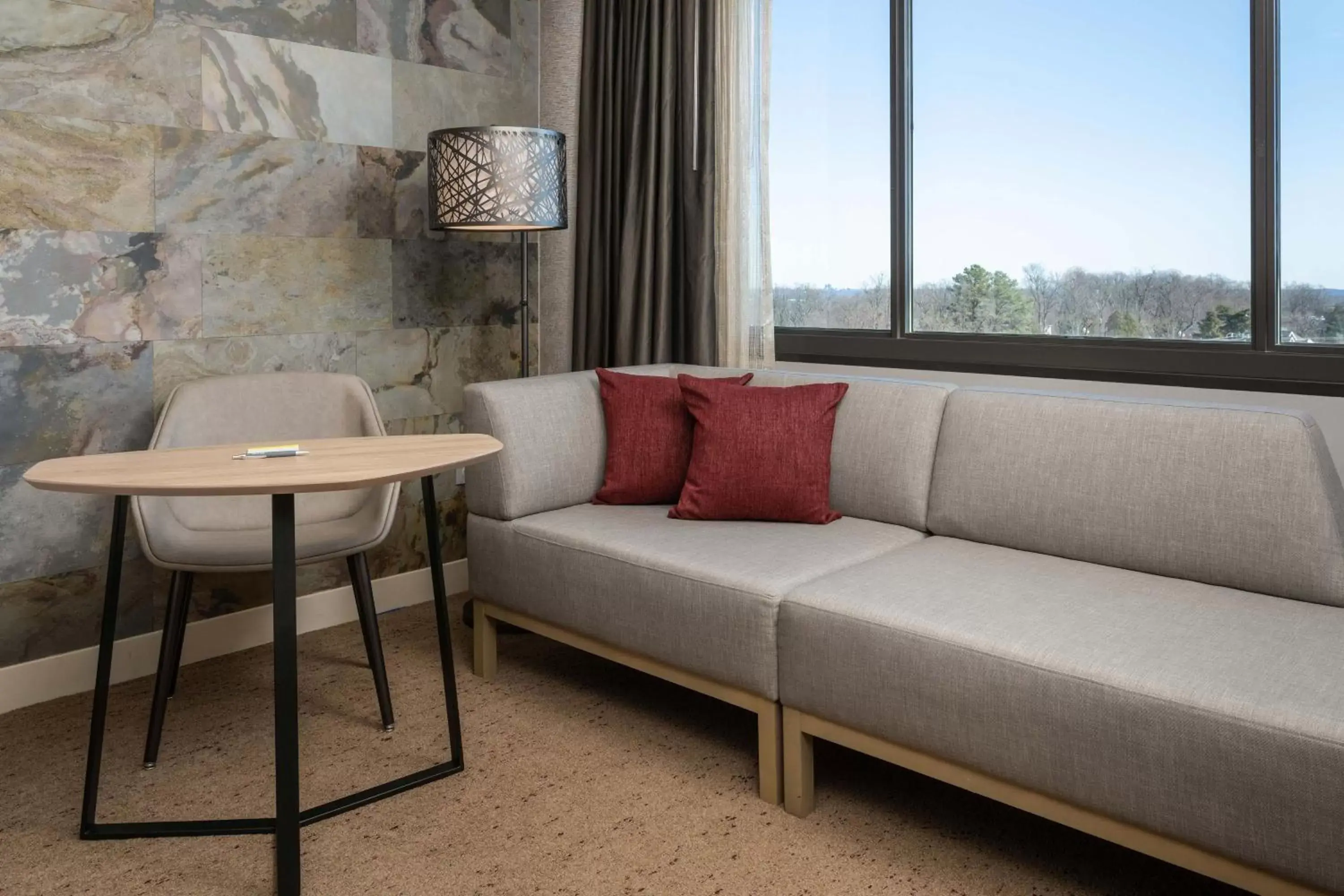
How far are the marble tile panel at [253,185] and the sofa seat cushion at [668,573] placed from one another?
1.04 meters

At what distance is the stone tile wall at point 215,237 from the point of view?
2.64m

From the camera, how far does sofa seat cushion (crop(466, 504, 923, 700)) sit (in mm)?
2152

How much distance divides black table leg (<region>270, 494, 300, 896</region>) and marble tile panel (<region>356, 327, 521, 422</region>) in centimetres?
156

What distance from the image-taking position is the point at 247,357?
3.04 meters

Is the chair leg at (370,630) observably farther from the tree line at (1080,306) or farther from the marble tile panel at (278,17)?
the tree line at (1080,306)

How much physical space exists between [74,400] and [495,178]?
1.16 meters

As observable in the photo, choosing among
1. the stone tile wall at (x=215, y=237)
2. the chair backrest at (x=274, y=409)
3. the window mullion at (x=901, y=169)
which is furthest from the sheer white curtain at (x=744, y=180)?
the chair backrest at (x=274, y=409)

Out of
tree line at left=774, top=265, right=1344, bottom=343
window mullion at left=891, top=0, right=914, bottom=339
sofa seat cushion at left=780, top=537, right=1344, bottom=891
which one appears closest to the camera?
sofa seat cushion at left=780, top=537, right=1344, bottom=891

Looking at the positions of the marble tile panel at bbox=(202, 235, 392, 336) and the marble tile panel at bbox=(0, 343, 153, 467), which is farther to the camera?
the marble tile panel at bbox=(202, 235, 392, 336)

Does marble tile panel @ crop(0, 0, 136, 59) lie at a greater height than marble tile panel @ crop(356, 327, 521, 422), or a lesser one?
greater

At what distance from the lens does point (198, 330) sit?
293cm

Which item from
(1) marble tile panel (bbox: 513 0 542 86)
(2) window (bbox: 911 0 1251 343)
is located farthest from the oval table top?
(1) marble tile panel (bbox: 513 0 542 86)

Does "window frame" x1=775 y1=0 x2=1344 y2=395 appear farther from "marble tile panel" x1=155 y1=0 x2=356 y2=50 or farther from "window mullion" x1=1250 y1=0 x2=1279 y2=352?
"marble tile panel" x1=155 y1=0 x2=356 y2=50

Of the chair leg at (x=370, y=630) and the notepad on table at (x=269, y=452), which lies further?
the chair leg at (x=370, y=630)
